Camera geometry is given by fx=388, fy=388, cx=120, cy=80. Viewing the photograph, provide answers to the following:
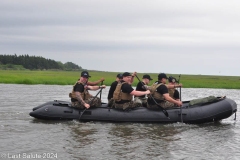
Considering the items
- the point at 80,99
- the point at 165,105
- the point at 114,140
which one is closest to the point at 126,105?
the point at 165,105

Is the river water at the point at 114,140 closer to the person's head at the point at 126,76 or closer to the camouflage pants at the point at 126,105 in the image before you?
the camouflage pants at the point at 126,105

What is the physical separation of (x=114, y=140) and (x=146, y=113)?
2.78m

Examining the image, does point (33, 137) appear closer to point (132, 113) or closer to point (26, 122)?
point (26, 122)

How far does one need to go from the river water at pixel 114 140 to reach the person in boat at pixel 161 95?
75 cm

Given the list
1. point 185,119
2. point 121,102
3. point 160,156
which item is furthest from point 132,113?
point 160,156

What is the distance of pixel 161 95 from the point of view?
12773 mm

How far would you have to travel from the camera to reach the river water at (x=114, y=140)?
8.65 metres

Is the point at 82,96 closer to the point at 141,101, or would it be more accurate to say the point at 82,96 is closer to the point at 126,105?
the point at 126,105

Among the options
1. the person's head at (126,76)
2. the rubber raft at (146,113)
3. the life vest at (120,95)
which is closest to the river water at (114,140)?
the rubber raft at (146,113)

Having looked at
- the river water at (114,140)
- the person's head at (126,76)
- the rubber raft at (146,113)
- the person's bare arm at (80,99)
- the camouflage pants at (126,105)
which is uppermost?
the person's head at (126,76)

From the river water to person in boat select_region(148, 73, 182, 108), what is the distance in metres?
0.75

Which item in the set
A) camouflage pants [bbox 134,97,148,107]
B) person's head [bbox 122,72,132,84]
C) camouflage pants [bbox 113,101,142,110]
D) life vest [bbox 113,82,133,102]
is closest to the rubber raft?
camouflage pants [bbox 113,101,142,110]

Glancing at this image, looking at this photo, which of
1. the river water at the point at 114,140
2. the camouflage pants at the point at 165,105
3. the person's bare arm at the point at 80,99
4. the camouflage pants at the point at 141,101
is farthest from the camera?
the camouflage pants at the point at 141,101

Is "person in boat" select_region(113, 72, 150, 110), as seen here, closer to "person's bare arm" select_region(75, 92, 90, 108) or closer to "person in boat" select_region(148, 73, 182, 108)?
"person in boat" select_region(148, 73, 182, 108)
